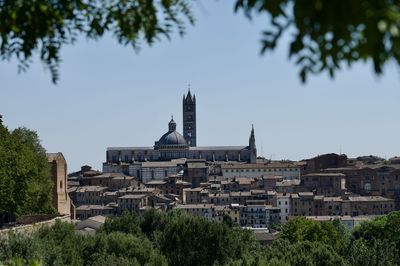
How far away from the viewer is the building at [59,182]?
1780 inches

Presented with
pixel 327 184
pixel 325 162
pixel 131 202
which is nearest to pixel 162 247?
pixel 131 202

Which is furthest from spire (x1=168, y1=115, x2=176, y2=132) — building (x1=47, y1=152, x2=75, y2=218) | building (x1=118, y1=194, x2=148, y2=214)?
building (x1=47, y1=152, x2=75, y2=218)

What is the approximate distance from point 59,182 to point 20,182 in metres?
11.6

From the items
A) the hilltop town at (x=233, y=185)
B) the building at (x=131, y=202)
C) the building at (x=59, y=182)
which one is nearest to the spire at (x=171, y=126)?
the hilltop town at (x=233, y=185)

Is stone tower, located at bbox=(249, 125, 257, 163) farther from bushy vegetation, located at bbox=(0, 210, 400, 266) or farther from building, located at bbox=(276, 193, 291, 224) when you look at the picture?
bushy vegetation, located at bbox=(0, 210, 400, 266)

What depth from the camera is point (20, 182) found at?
34.5 metres

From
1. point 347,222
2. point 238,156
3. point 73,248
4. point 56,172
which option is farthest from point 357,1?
point 238,156

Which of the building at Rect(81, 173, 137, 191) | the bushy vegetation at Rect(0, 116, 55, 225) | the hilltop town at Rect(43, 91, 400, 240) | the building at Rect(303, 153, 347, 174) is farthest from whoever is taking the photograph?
the building at Rect(303, 153, 347, 174)

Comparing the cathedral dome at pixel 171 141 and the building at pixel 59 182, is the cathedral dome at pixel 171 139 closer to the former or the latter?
the cathedral dome at pixel 171 141

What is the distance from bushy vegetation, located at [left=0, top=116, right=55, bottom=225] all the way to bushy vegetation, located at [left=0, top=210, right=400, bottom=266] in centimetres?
337

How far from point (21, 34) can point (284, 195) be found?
10176cm

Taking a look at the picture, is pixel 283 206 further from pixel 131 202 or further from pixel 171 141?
pixel 171 141

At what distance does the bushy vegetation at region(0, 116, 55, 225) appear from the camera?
33.3 meters

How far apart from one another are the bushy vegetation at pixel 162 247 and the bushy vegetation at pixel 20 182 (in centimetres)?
337
